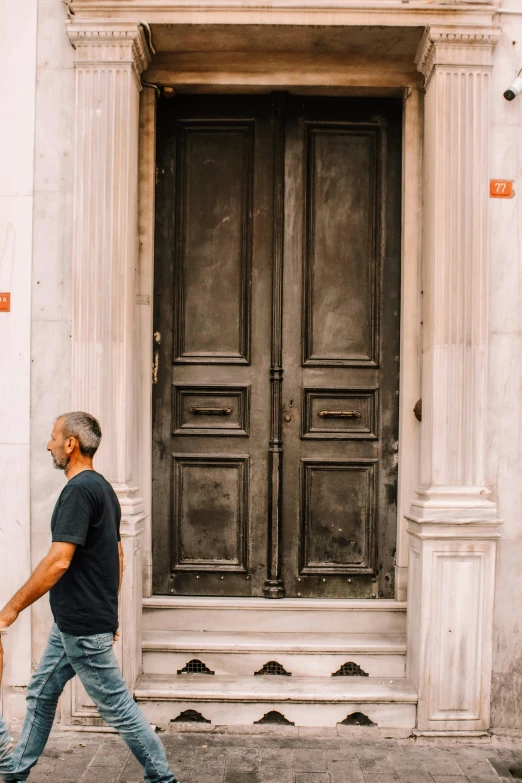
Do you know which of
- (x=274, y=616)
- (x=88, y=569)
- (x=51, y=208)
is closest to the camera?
(x=88, y=569)

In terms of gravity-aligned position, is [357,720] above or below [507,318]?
below

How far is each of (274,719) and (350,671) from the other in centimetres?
60

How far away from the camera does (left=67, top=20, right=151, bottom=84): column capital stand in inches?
196

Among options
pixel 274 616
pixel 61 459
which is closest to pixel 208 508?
pixel 274 616

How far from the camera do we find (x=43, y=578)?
346cm

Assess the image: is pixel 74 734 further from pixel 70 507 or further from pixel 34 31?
pixel 34 31

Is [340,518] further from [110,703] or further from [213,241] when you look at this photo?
[110,703]

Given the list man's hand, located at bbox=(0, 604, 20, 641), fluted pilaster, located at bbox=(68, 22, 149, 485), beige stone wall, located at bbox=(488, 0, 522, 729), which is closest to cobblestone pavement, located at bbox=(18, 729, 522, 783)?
beige stone wall, located at bbox=(488, 0, 522, 729)

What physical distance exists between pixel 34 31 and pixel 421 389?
11.2 ft

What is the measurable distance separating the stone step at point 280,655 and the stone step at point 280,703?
0.18 m

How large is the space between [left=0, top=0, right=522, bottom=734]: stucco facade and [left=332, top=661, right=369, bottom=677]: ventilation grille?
0.38 m

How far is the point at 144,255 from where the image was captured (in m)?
5.49

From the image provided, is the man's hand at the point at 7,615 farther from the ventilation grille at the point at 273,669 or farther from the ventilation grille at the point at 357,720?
the ventilation grille at the point at 357,720

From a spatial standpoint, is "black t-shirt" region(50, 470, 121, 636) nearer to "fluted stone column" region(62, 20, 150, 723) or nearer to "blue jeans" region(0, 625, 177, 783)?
"blue jeans" region(0, 625, 177, 783)
